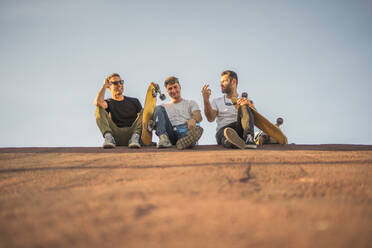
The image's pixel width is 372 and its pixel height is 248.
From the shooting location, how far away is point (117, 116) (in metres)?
4.07

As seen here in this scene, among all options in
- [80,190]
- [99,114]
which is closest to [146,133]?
[99,114]

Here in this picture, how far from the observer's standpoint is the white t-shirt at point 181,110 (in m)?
3.91

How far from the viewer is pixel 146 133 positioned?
3.83 m

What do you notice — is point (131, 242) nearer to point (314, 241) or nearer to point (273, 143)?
point (314, 241)

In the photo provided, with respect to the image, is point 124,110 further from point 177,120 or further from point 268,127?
point 268,127

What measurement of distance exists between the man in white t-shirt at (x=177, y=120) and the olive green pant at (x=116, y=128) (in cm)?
41

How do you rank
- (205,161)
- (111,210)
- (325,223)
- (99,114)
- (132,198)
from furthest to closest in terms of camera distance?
(99,114)
(205,161)
(132,198)
(111,210)
(325,223)

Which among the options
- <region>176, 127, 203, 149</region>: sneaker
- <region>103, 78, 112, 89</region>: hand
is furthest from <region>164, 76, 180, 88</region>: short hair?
<region>176, 127, 203, 149</region>: sneaker

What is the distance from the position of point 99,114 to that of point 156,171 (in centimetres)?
233

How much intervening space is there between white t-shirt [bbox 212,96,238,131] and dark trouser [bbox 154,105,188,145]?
0.57m

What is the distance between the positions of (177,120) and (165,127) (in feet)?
1.39

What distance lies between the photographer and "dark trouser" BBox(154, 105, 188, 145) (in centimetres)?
349

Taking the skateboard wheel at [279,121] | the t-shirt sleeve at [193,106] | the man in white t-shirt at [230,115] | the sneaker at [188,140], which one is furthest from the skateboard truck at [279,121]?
the sneaker at [188,140]

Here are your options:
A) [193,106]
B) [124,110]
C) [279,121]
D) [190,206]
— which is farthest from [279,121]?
[190,206]
